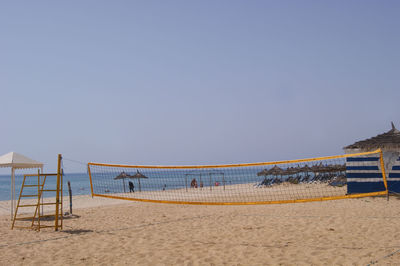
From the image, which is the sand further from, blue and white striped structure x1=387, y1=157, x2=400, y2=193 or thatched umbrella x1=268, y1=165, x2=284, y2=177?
thatched umbrella x1=268, y1=165, x2=284, y2=177

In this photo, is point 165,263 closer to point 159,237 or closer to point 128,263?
point 128,263

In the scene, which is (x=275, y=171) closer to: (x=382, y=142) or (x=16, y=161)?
→ (x=382, y=142)

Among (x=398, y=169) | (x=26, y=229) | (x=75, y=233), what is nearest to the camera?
(x=75, y=233)

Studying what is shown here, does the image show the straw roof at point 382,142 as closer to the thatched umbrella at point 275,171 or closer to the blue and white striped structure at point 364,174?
the blue and white striped structure at point 364,174

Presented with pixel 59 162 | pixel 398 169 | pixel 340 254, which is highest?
pixel 59 162

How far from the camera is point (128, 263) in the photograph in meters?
5.73

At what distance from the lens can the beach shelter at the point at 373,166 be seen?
13.3 metres

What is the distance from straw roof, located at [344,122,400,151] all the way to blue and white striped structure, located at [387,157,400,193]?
0.55 m

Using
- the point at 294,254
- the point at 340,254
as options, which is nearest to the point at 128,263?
the point at 294,254

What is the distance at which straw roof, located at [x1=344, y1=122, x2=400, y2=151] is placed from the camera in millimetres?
13286

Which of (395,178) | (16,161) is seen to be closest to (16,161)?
(16,161)

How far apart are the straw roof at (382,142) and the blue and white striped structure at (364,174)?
16.8 inches

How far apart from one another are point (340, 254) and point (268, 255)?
117 centimetres

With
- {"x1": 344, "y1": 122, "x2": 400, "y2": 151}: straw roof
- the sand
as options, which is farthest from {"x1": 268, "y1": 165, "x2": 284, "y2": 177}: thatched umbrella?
the sand
